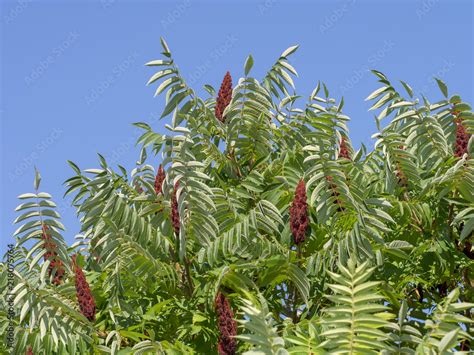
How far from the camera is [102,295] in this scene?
813 centimetres

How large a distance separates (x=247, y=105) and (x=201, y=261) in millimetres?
1791

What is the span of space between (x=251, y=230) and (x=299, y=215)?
1.89 ft

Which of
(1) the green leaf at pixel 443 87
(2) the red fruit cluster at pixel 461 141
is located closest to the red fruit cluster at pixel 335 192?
(2) the red fruit cluster at pixel 461 141

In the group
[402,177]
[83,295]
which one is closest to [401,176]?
[402,177]

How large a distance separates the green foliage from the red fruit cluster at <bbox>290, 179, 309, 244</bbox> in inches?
3.8

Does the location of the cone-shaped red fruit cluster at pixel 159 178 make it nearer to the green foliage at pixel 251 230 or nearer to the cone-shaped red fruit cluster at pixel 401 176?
the green foliage at pixel 251 230

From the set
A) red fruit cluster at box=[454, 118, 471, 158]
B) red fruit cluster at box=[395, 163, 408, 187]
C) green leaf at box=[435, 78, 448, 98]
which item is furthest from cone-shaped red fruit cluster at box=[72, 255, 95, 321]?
green leaf at box=[435, 78, 448, 98]

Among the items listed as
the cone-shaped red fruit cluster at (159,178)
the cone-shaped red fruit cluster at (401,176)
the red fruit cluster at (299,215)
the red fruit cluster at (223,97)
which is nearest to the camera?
the red fruit cluster at (299,215)

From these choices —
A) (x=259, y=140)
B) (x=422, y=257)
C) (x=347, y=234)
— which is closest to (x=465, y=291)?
(x=422, y=257)

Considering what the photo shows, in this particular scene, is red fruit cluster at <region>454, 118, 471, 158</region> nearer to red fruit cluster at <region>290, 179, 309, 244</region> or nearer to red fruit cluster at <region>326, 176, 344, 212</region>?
red fruit cluster at <region>326, 176, 344, 212</region>

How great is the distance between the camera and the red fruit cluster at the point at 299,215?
718 cm

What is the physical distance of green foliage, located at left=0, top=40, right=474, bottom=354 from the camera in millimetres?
7312

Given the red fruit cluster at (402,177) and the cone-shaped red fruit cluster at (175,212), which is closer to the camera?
the cone-shaped red fruit cluster at (175,212)

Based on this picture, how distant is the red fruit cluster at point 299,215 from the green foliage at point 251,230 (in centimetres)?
10
